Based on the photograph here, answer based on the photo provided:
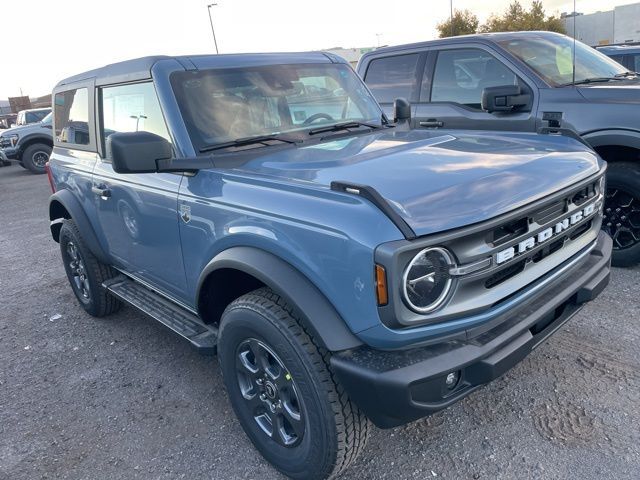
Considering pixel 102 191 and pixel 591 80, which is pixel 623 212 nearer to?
pixel 591 80

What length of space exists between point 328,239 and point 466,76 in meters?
3.74

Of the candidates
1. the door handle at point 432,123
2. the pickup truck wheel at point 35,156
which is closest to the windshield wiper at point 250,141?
the door handle at point 432,123

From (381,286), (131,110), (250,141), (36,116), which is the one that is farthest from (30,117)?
(381,286)

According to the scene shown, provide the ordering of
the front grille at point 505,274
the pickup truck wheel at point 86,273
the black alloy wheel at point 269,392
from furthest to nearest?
1. the pickup truck wheel at point 86,273
2. the black alloy wheel at point 269,392
3. the front grille at point 505,274

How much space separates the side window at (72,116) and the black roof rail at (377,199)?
2.67m

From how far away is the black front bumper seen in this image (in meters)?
1.90

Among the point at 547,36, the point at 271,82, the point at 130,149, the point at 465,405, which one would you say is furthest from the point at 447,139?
the point at 547,36

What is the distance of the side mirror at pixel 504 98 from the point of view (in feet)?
14.4

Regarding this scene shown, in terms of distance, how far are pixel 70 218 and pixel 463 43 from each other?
3861 mm

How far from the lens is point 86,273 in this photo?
4281 millimetres

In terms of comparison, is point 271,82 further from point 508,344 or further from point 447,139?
point 508,344

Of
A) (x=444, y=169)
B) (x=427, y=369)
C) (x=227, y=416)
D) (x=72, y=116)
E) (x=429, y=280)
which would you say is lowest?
(x=227, y=416)

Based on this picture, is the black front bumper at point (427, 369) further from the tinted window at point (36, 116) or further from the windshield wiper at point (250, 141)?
the tinted window at point (36, 116)

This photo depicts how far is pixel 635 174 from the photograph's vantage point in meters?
4.17
